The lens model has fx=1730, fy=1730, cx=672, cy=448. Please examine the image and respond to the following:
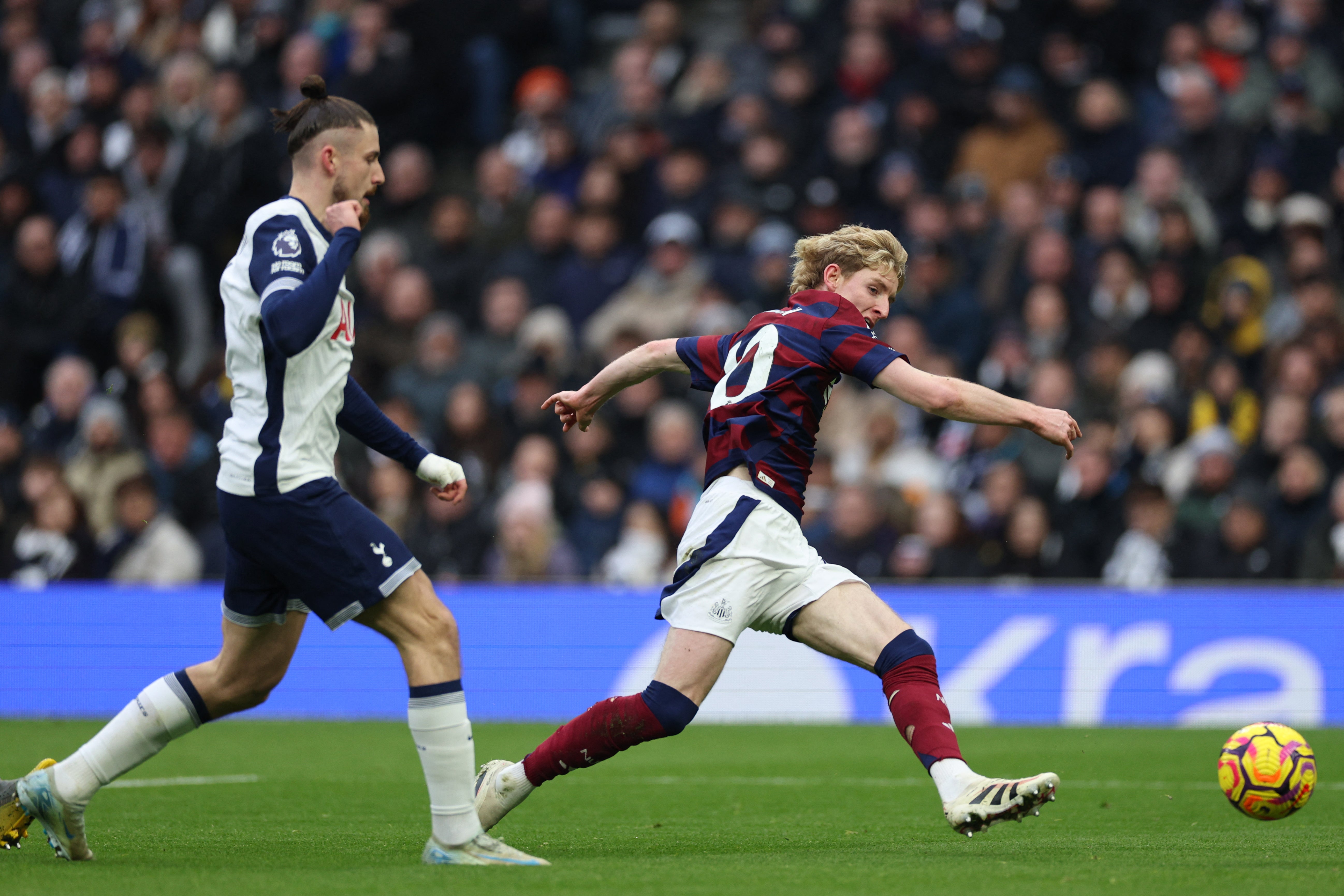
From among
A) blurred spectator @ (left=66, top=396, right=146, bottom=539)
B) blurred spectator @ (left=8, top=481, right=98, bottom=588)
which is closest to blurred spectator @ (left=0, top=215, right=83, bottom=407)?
blurred spectator @ (left=66, top=396, right=146, bottom=539)

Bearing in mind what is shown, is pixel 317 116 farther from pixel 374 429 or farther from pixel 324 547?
pixel 324 547

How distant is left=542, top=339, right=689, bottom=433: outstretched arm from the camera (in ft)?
20.1

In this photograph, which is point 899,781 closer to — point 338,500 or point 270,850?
point 270,850

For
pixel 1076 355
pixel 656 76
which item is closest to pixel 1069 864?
pixel 1076 355

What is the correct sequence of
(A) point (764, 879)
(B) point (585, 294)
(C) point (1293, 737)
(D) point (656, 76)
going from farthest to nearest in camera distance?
(D) point (656, 76) < (B) point (585, 294) < (C) point (1293, 737) < (A) point (764, 879)

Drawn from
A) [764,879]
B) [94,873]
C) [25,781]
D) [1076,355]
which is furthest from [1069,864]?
[1076,355]

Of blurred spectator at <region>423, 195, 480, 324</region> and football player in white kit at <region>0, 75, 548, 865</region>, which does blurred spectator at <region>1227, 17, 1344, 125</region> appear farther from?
football player in white kit at <region>0, 75, 548, 865</region>

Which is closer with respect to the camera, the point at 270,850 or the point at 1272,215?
the point at 270,850

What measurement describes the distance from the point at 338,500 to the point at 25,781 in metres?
1.44

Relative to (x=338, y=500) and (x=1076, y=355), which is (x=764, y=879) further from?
(x=1076, y=355)

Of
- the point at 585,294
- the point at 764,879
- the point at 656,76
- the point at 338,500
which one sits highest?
the point at 656,76

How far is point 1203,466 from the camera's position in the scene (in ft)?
38.0

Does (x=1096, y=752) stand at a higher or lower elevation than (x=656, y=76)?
lower

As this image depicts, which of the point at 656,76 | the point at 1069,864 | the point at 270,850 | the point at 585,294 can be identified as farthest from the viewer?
the point at 656,76
